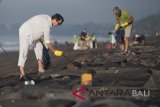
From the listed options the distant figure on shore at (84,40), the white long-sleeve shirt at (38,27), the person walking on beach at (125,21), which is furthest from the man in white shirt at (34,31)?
the distant figure on shore at (84,40)

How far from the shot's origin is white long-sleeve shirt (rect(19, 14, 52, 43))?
1304 centimetres

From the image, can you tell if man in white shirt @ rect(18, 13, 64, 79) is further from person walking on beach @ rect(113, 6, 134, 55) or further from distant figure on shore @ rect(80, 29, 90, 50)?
distant figure on shore @ rect(80, 29, 90, 50)

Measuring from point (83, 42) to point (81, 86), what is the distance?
30.7 meters

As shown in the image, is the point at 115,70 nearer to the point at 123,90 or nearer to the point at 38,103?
the point at 123,90

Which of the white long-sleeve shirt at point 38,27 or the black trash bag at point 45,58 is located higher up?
the white long-sleeve shirt at point 38,27

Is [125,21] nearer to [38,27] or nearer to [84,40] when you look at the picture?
[38,27]

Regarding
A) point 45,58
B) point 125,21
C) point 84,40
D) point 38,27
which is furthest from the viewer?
point 84,40

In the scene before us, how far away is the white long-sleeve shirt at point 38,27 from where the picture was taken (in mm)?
13038

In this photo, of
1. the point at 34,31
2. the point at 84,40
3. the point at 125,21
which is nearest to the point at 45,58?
the point at 34,31

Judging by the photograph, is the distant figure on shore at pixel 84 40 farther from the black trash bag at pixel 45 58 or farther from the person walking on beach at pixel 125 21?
the black trash bag at pixel 45 58

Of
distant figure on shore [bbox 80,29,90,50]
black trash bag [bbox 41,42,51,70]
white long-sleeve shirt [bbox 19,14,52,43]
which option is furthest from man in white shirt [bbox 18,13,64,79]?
distant figure on shore [bbox 80,29,90,50]

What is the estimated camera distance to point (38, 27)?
13.1 m

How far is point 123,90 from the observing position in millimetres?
9898

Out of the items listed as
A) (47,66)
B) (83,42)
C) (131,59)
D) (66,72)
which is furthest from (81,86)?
(83,42)
